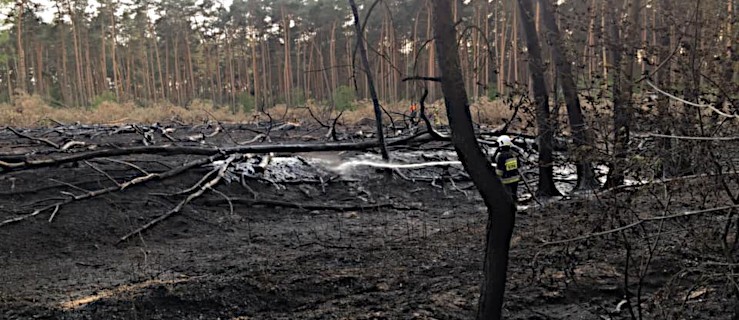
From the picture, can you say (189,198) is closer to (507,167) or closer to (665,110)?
(507,167)

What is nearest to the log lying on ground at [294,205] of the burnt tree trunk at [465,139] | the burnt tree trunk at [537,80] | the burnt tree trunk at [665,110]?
the burnt tree trunk at [537,80]

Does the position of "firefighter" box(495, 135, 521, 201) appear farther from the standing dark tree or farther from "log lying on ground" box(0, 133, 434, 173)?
the standing dark tree

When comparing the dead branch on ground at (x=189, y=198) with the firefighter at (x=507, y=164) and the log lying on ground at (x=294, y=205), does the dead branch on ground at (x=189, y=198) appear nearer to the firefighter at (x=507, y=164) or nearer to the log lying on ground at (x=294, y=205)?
the log lying on ground at (x=294, y=205)

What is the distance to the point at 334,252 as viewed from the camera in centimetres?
678

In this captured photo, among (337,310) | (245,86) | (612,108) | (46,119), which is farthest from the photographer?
(245,86)

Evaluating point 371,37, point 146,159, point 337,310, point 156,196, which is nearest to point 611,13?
point 337,310

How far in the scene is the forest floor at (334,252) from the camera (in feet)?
13.0

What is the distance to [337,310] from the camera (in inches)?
179

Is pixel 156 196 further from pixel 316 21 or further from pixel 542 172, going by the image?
pixel 316 21

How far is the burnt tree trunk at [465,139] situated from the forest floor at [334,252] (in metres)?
0.38

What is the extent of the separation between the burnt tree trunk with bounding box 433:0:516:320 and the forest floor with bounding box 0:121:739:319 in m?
0.38

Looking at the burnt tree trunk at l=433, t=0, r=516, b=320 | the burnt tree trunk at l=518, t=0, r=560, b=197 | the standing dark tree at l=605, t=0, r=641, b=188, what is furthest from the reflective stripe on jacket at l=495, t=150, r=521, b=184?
the burnt tree trunk at l=433, t=0, r=516, b=320

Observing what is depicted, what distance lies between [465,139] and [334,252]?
3.87 metres

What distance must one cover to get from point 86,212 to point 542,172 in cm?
705
